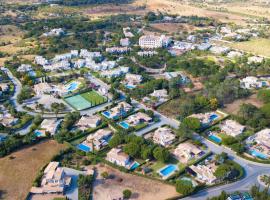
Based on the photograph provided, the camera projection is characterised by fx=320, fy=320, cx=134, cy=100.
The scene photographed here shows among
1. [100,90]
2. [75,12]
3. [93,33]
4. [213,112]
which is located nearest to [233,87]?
[213,112]

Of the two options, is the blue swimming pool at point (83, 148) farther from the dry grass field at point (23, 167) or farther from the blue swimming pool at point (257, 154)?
the blue swimming pool at point (257, 154)

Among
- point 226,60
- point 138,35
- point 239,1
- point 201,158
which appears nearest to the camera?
point 201,158

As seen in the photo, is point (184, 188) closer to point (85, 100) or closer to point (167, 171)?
point (167, 171)

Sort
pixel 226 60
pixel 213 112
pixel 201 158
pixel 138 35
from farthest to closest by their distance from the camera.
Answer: pixel 138 35, pixel 226 60, pixel 213 112, pixel 201 158

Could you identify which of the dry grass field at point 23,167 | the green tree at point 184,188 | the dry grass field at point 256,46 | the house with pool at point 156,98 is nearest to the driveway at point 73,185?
the dry grass field at point 23,167

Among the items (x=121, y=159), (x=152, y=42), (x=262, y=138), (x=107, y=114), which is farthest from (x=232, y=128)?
(x=152, y=42)

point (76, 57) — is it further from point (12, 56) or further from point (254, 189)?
point (254, 189)
